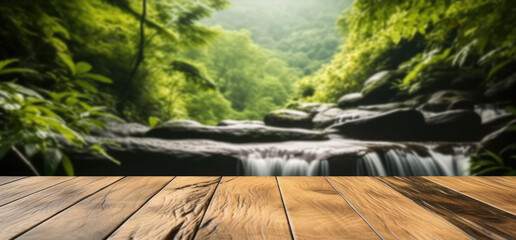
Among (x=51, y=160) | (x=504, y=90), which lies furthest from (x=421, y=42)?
(x=51, y=160)

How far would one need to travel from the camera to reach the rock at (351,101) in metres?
5.96

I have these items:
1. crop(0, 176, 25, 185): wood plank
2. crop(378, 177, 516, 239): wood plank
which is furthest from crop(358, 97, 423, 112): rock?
crop(0, 176, 25, 185): wood plank

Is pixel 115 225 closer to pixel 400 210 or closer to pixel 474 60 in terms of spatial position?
pixel 400 210

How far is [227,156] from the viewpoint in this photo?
3.26 meters

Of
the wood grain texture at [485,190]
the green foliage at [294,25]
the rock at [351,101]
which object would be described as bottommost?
the wood grain texture at [485,190]

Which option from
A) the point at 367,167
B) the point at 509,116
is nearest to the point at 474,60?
the point at 509,116

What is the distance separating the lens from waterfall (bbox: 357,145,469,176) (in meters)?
3.06

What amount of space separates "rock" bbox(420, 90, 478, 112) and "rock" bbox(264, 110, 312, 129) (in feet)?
7.54

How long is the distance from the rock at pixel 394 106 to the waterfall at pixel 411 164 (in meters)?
1.98

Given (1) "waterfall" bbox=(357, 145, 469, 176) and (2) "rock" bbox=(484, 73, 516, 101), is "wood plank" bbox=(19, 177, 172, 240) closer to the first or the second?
(1) "waterfall" bbox=(357, 145, 469, 176)

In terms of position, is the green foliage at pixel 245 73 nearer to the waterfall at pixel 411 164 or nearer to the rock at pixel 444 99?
the rock at pixel 444 99

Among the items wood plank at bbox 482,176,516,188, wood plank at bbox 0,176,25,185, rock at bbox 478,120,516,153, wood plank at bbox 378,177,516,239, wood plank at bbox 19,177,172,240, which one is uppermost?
rock at bbox 478,120,516,153

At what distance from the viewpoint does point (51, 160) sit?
137cm

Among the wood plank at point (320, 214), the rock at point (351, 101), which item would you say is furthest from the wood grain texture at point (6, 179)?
the rock at point (351, 101)
